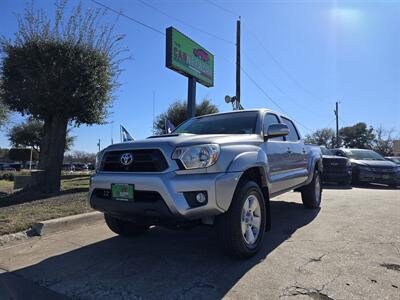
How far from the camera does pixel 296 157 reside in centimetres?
623

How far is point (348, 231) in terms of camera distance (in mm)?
5309

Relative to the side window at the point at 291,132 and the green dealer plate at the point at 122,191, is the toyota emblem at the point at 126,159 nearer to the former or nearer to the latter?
the green dealer plate at the point at 122,191

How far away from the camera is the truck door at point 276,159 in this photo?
16.1ft

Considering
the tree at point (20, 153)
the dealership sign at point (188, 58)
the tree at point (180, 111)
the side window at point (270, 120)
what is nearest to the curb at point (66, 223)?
the side window at point (270, 120)

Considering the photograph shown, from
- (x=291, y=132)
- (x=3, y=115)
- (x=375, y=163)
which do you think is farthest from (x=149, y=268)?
(x=3, y=115)

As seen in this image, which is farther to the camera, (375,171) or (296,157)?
(375,171)

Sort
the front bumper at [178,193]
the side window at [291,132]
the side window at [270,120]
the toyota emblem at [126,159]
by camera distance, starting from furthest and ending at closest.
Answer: the side window at [291,132]
the side window at [270,120]
the toyota emblem at [126,159]
the front bumper at [178,193]

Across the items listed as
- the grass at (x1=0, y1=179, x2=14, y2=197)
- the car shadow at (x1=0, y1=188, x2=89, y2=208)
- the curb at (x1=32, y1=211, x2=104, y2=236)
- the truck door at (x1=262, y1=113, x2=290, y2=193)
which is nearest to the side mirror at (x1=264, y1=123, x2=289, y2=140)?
the truck door at (x1=262, y1=113, x2=290, y2=193)

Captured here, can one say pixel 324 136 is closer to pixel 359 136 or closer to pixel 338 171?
pixel 359 136

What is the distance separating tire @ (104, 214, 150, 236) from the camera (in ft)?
16.1

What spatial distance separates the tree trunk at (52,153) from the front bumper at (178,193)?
242 inches

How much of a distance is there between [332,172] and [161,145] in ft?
34.5

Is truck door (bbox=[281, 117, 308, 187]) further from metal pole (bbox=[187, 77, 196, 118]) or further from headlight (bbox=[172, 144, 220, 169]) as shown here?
metal pole (bbox=[187, 77, 196, 118])

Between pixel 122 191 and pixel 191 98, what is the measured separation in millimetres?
11442
